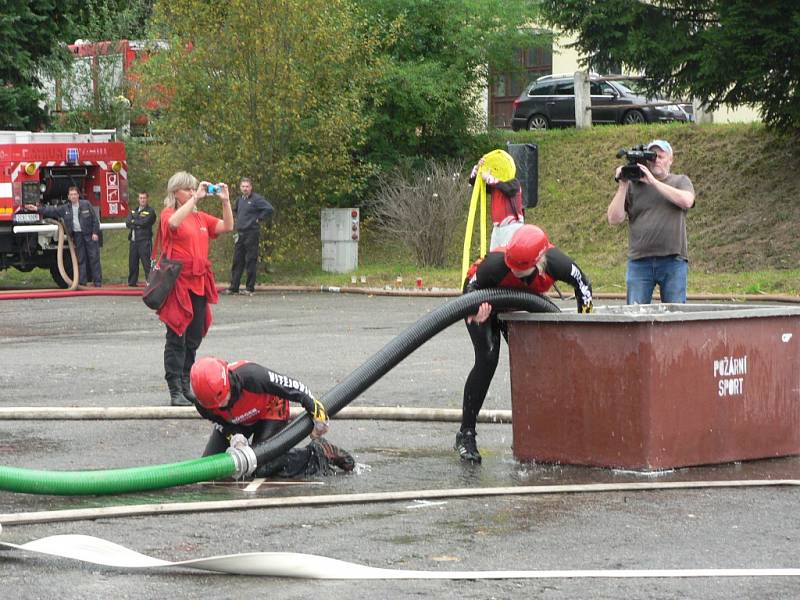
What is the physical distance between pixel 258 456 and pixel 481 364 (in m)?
1.63

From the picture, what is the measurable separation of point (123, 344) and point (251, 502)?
29.5 ft

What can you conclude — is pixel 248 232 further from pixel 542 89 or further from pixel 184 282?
pixel 184 282

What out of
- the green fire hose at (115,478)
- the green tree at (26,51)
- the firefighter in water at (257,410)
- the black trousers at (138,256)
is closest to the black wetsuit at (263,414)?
the firefighter in water at (257,410)

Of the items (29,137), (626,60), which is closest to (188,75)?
(29,137)

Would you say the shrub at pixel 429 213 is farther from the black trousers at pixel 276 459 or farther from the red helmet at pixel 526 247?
the black trousers at pixel 276 459

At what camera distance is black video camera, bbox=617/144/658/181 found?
10680 millimetres

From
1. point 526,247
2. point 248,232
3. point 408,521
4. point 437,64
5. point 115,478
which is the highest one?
point 437,64

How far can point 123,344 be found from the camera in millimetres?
15898

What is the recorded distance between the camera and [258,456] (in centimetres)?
786

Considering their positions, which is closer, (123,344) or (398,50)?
(123,344)

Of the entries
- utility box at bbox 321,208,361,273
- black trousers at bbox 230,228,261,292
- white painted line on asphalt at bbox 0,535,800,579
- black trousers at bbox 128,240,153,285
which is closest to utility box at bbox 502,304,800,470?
white painted line on asphalt at bbox 0,535,800,579

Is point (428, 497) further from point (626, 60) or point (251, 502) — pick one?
point (626, 60)

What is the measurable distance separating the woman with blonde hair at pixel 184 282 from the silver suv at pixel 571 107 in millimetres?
22536

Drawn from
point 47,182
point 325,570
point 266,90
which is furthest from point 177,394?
point 47,182
